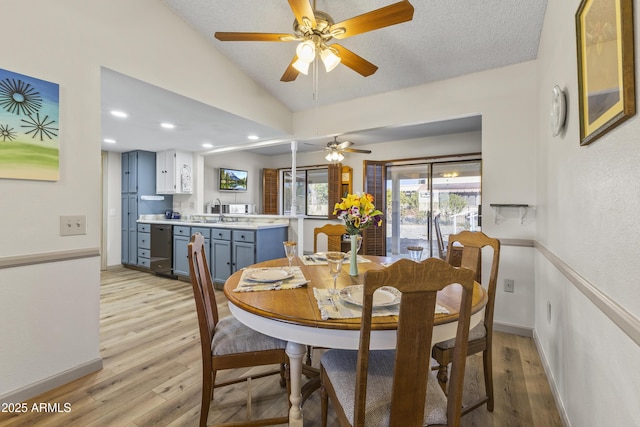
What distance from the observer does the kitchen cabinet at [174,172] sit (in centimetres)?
517

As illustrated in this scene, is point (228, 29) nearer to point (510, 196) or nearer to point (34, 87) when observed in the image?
point (34, 87)

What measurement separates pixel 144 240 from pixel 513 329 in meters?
5.43

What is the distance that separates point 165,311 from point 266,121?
2.57 m

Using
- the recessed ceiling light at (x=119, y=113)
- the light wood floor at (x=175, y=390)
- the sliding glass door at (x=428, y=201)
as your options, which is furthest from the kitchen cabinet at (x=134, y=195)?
the sliding glass door at (x=428, y=201)

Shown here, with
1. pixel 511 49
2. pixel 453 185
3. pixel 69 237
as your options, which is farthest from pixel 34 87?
pixel 453 185

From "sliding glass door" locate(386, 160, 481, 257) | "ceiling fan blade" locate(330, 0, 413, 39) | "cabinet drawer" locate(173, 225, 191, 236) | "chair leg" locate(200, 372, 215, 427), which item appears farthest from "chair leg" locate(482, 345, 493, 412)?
"cabinet drawer" locate(173, 225, 191, 236)

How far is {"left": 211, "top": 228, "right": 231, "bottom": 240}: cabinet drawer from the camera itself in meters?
4.17

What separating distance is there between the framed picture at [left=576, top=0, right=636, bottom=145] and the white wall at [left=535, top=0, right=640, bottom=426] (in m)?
0.03

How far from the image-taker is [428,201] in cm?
543

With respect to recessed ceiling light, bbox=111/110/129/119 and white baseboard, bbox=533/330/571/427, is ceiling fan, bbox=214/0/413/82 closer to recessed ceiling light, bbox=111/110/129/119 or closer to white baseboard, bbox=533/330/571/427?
recessed ceiling light, bbox=111/110/129/119

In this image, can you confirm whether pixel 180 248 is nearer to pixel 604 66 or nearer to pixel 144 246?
pixel 144 246

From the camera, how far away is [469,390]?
74.7 inches

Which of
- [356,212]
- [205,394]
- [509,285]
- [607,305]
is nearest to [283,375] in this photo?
[205,394]

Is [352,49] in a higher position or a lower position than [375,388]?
higher
